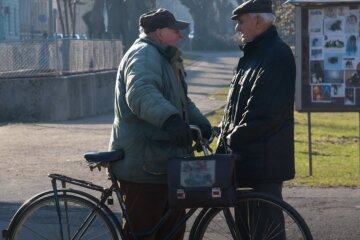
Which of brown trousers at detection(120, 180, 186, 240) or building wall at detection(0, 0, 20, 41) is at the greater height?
building wall at detection(0, 0, 20, 41)

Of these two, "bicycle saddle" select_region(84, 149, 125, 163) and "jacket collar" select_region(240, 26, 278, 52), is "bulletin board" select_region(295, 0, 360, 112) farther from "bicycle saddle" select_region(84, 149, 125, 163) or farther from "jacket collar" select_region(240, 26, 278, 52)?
"bicycle saddle" select_region(84, 149, 125, 163)

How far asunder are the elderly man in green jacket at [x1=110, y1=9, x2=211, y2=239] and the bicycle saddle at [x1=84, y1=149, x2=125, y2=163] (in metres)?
0.04

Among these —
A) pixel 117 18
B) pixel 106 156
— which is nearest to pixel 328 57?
pixel 106 156

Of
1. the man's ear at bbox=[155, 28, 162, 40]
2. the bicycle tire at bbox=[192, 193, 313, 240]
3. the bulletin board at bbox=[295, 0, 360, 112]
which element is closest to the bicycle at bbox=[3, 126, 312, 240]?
the bicycle tire at bbox=[192, 193, 313, 240]

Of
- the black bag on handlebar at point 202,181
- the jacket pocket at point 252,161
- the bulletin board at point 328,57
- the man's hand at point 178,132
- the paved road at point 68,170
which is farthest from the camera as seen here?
the bulletin board at point 328,57

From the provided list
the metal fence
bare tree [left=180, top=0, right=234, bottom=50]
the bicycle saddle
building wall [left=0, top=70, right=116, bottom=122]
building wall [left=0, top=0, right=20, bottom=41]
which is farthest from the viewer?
bare tree [left=180, top=0, right=234, bottom=50]

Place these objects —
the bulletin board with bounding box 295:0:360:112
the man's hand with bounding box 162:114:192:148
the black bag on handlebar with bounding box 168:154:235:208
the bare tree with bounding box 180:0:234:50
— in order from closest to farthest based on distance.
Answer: the man's hand with bounding box 162:114:192:148, the black bag on handlebar with bounding box 168:154:235:208, the bulletin board with bounding box 295:0:360:112, the bare tree with bounding box 180:0:234:50

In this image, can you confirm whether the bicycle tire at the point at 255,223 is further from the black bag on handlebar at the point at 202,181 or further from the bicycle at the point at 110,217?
the black bag on handlebar at the point at 202,181

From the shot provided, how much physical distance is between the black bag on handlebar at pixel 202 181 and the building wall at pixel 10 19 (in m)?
29.2

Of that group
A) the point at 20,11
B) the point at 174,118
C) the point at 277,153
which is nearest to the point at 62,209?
the point at 174,118

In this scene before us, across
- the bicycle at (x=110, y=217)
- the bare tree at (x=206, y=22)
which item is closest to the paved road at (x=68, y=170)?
the bicycle at (x=110, y=217)

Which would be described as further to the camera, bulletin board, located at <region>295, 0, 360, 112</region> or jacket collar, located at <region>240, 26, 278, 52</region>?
bulletin board, located at <region>295, 0, 360, 112</region>

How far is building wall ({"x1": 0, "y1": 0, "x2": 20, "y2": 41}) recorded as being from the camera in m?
35.0

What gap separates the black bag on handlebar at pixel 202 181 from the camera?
5.44 m
